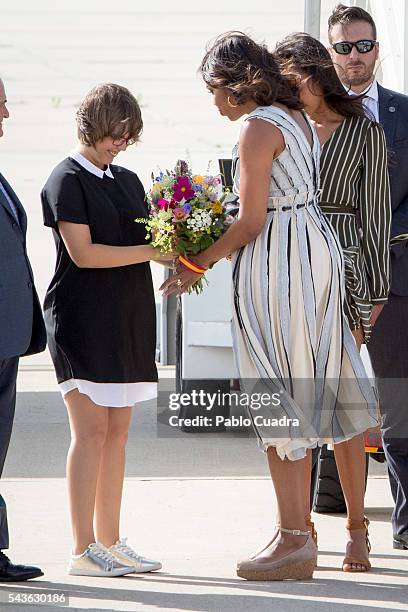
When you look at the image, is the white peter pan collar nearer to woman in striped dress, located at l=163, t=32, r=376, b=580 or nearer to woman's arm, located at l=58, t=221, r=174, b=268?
woman's arm, located at l=58, t=221, r=174, b=268

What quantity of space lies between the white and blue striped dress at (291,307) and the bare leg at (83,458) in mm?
583

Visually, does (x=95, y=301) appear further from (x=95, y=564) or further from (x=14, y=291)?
(x=95, y=564)

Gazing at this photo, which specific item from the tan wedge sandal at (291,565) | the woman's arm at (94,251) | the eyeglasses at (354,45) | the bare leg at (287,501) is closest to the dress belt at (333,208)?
the woman's arm at (94,251)

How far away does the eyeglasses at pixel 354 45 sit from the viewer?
533 centimetres

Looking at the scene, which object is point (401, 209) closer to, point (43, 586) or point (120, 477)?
point (120, 477)

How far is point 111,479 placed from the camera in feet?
16.3

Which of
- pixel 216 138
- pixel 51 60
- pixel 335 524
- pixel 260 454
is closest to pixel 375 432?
pixel 335 524

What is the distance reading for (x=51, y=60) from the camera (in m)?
28.0

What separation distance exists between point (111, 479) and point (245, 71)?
1605 mm

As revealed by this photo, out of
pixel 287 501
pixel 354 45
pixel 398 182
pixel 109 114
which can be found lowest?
pixel 287 501

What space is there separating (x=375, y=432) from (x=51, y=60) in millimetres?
23047

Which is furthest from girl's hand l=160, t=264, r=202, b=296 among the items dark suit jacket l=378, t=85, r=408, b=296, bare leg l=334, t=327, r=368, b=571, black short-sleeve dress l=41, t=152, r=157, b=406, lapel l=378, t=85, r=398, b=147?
lapel l=378, t=85, r=398, b=147

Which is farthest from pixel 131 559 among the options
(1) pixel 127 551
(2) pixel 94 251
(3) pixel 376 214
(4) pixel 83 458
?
(3) pixel 376 214

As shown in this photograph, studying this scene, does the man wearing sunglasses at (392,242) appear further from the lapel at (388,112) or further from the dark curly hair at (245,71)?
the dark curly hair at (245,71)
